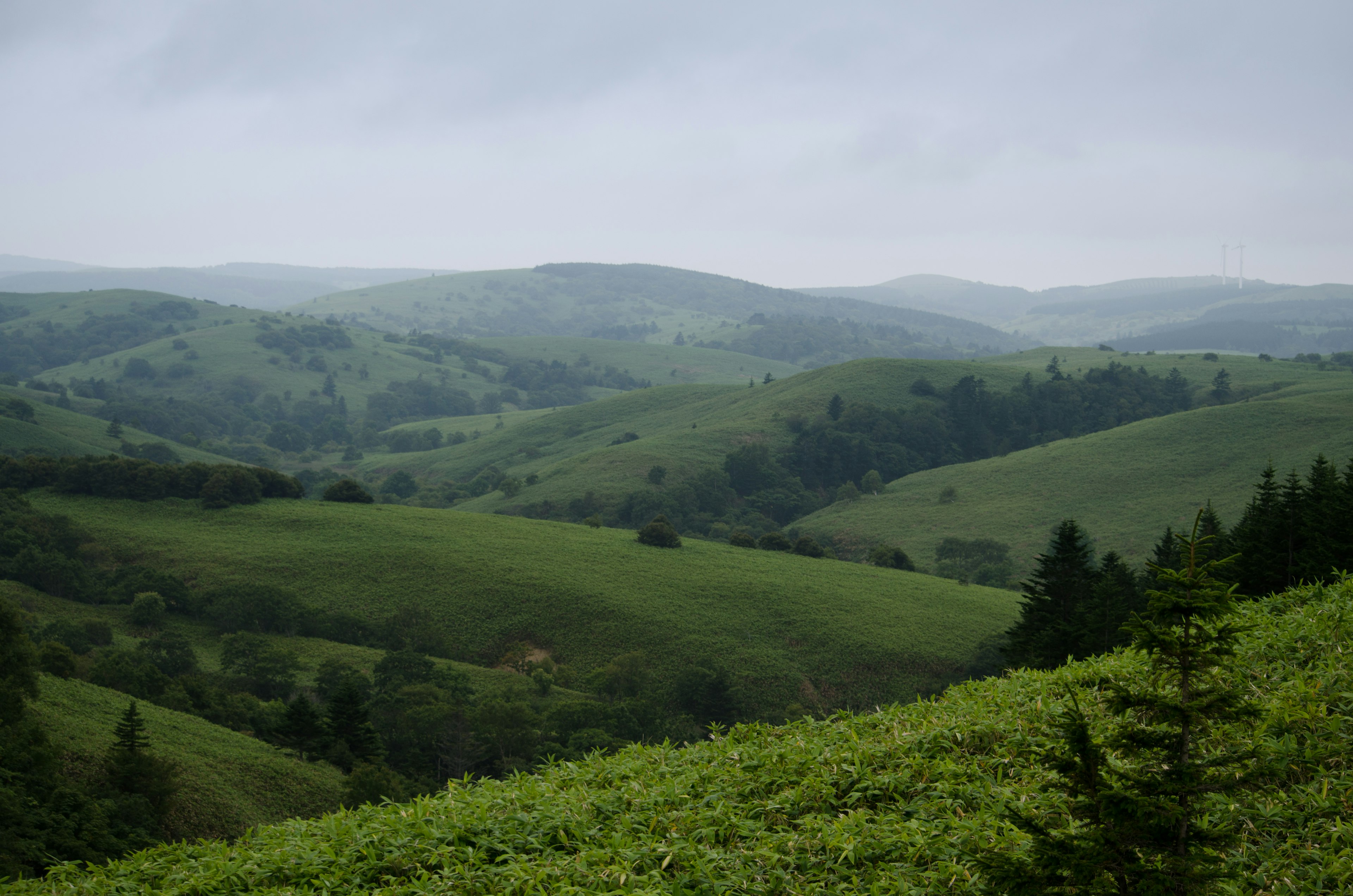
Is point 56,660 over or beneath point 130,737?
beneath

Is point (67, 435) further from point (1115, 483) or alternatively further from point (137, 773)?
point (1115, 483)

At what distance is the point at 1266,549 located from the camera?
2700cm

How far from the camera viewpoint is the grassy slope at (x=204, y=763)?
86.5ft

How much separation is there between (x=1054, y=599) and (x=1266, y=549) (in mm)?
11907

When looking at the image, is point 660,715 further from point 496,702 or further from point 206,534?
point 206,534

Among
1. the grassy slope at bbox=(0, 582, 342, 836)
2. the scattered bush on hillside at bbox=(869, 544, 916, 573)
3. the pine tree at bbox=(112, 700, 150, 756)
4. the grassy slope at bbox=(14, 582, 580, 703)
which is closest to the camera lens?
the pine tree at bbox=(112, 700, 150, 756)

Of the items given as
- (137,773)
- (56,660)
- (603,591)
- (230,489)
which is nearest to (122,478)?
(230,489)

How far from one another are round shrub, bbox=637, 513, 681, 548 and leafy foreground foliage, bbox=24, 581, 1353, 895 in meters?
65.1

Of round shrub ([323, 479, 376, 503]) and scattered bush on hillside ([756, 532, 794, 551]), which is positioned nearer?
scattered bush on hillside ([756, 532, 794, 551])

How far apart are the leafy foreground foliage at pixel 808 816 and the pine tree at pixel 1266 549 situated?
15.1 m

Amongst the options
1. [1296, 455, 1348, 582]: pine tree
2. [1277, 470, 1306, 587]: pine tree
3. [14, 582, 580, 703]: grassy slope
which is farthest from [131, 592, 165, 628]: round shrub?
[1296, 455, 1348, 582]: pine tree

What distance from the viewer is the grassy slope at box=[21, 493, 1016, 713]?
55656 millimetres

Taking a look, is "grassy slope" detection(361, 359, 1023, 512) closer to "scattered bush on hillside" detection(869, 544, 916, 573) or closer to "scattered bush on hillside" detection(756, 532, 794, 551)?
"scattered bush on hillside" detection(756, 532, 794, 551)

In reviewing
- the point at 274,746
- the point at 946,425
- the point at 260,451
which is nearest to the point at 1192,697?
the point at 274,746
